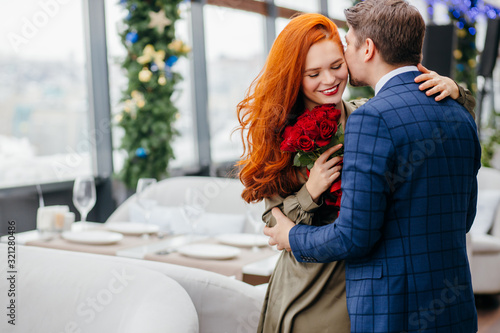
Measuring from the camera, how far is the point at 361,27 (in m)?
1.41

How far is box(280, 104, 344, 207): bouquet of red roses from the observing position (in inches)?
57.0

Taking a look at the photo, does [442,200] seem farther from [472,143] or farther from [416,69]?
[416,69]

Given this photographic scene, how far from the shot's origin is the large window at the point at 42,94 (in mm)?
4816

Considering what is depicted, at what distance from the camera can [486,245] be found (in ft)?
13.6

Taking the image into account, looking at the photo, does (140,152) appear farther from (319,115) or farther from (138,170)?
(319,115)

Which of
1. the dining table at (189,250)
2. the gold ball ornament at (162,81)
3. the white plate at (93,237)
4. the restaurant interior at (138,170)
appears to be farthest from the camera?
the gold ball ornament at (162,81)

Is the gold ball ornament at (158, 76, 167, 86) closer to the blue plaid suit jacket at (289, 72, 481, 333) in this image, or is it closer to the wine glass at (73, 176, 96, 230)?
the wine glass at (73, 176, 96, 230)

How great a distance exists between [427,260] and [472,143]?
32 centimetres

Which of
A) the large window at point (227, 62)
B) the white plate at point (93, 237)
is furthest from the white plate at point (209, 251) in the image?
the large window at point (227, 62)

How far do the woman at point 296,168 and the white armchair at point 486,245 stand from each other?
2.79 m

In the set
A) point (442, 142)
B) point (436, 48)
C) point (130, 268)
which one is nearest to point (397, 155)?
point (442, 142)

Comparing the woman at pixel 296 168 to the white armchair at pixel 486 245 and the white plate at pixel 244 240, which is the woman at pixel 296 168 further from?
the white armchair at pixel 486 245

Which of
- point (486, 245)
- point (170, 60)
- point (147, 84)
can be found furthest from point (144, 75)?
point (486, 245)

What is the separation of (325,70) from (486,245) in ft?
10.3
